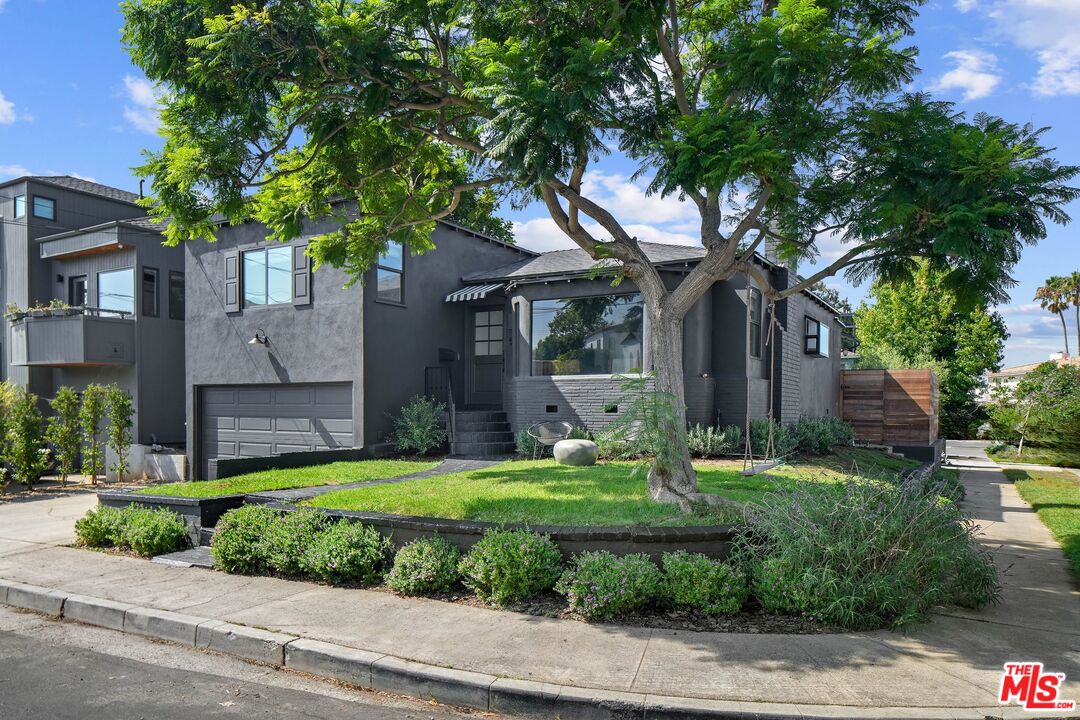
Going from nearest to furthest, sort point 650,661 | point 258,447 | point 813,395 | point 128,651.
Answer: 1. point 650,661
2. point 128,651
3. point 258,447
4. point 813,395

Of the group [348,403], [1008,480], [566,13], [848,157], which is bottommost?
[1008,480]

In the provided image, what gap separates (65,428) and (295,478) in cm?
969

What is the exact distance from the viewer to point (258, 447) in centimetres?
1680

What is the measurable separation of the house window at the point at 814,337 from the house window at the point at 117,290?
62.0ft

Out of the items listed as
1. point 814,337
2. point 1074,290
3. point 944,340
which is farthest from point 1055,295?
point 814,337

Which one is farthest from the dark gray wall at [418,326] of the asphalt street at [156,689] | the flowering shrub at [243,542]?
the asphalt street at [156,689]

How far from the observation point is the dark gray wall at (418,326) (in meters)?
15.0

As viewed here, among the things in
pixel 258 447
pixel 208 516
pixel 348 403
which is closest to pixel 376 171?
pixel 208 516

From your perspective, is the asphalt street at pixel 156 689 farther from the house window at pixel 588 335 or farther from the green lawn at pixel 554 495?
the house window at pixel 588 335

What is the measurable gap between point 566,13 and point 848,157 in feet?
11.3

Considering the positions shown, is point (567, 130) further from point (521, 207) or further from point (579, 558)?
point (579, 558)

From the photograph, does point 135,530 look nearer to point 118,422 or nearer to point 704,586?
point 704,586

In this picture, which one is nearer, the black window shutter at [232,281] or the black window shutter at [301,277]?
the black window shutter at [301,277]

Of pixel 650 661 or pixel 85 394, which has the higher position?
pixel 85 394
